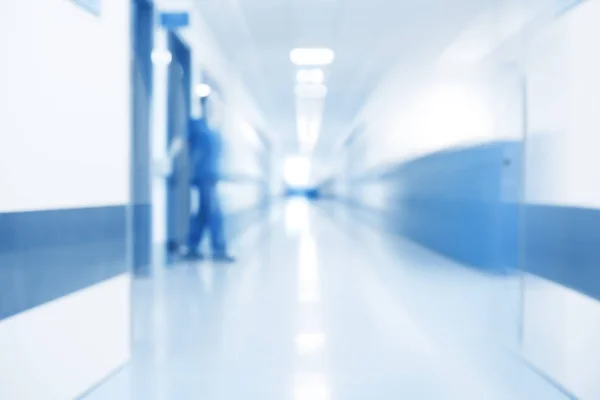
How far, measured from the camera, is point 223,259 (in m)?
5.55

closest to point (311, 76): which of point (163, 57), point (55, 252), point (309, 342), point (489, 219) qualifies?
point (163, 57)

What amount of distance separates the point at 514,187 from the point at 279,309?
2.50 metres

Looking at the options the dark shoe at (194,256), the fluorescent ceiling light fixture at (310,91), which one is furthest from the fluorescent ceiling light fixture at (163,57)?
the fluorescent ceiling light fixture at (310,91)

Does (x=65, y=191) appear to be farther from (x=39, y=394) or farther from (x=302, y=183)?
(x=302, y=183)

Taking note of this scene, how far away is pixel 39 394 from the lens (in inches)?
64.0

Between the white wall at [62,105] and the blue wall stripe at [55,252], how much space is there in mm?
52

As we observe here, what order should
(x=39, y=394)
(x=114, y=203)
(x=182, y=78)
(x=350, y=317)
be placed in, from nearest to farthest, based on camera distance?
1. (x=39, y=394)
2. (x=114, y=203)
3. (x=350, y=317)
4. (x=182, y=78)

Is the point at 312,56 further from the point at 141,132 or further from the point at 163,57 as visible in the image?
the point at 141,132

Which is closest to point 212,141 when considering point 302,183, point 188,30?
point 188,30

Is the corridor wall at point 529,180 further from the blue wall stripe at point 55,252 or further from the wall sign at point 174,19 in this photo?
the wall sign at point 174,19

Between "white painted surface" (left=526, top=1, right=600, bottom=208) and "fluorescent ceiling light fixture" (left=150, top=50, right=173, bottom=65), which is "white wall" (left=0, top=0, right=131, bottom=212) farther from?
"fluorescent ceiling light fixture" (left=150, top=50, right=173, bottom=65)

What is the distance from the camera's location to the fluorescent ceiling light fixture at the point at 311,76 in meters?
9.56

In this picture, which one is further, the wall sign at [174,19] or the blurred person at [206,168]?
the wall sign at [174,19]

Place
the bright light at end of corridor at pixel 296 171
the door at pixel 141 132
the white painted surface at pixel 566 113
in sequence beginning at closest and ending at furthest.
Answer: the white painted surface at pixel 566 113
the door at pixel 141 132
the bright light at end of corridor at pixel 296 171
